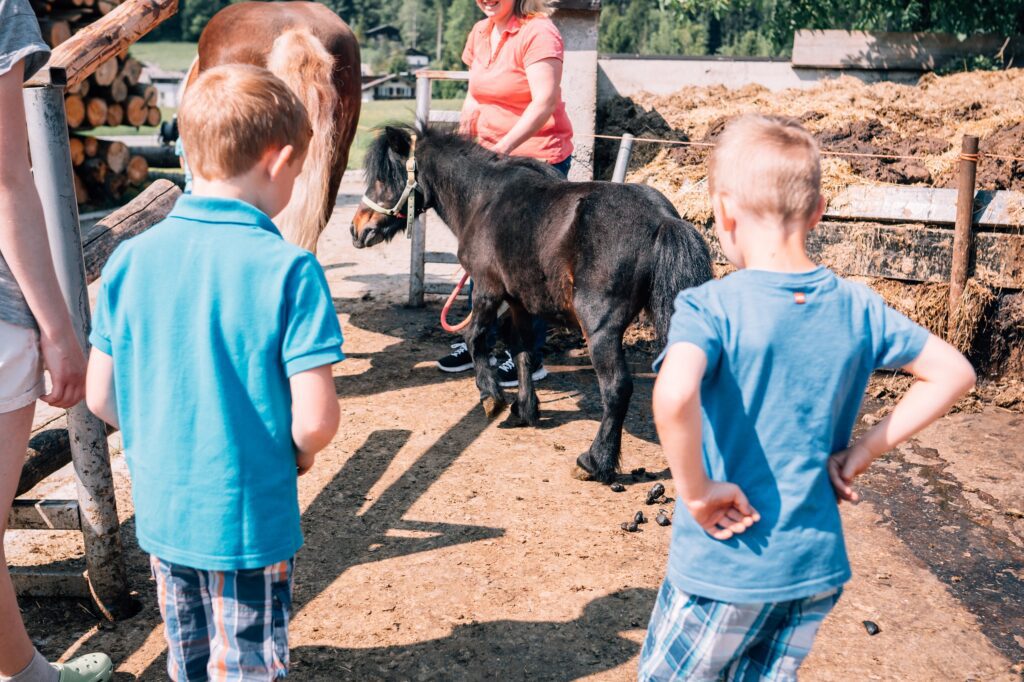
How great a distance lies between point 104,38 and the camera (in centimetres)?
297

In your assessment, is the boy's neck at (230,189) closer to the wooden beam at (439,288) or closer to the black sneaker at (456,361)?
the black sneaker at (456,361)

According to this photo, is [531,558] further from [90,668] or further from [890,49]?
[890,49]

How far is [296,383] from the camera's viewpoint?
1.70m

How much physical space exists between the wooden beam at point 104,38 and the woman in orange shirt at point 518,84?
184 cm

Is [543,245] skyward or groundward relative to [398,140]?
groundward

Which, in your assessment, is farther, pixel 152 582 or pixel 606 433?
pixel 606 433

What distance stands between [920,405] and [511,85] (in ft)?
11.2

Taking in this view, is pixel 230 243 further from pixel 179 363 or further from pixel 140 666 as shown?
pixel 140 666

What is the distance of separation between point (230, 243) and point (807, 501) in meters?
1.22

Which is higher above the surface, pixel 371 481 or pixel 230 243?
pixel 230 243

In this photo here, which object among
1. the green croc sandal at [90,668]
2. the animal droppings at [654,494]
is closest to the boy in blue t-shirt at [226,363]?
the green croc sandal at [90,668]

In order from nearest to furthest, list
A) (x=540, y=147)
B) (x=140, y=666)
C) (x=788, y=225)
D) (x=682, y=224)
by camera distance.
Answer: (x=788, y=225), (x=140, y=666), (x=682, y=224), (x=540, y=147)

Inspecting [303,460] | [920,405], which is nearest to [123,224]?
[303,460]

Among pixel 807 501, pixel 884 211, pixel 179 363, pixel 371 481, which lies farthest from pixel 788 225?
pixel 884 211
